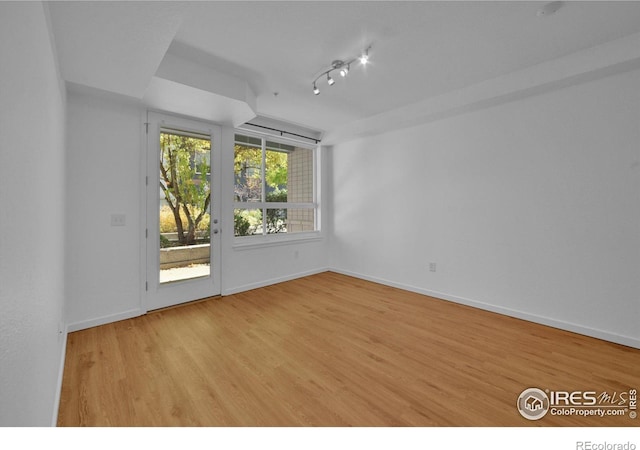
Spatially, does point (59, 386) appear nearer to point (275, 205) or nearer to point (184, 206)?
point (184, 206)

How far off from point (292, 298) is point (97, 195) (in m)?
2.58

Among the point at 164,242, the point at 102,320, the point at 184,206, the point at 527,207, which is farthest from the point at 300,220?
the point at 527,207

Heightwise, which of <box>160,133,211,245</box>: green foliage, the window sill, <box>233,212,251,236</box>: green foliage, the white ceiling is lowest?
the window sill

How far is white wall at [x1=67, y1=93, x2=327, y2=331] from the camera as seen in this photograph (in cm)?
279

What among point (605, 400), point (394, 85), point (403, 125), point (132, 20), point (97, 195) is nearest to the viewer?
point (132, 20)

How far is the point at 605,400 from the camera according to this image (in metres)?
1.80

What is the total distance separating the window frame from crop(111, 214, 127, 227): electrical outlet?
1.40 m

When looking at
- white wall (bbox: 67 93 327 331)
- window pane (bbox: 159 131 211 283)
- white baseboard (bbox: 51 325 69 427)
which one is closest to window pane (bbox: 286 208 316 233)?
window pane (bbox: 159 131 211 283)

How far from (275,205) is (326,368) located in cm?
311

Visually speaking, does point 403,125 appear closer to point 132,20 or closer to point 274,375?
point 132,20

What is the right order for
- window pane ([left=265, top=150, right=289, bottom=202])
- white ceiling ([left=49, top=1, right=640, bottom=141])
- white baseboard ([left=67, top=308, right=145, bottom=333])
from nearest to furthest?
white ceiling ([left=49, top=1, right=640, bottom=141]) → white baseboard ([left=67, top=308, right=145, bottom=333]) → window pane ([left=265, top=150, right=289, bottom=202])

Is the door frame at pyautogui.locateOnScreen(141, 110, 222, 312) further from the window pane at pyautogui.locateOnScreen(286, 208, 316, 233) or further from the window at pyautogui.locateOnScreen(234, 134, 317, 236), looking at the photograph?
the window pane at pyautogui.locateOnScreen(286, 208, 316, 233)
